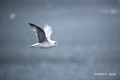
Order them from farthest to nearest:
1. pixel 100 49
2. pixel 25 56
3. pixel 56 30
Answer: pixel 56 30
pixel 100 49
pixel 25 56

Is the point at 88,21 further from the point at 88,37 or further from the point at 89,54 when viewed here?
the point at 89,54

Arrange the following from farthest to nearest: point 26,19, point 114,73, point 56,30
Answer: point 26,19, point 56,30, point 114,73

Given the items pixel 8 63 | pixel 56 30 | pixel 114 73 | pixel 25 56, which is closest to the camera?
pixel 114 73

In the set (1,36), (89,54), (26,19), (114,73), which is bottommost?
(114,73)

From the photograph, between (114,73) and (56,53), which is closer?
(114,73)

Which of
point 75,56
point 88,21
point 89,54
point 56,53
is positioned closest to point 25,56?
point 56,53

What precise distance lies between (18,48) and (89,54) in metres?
4.04

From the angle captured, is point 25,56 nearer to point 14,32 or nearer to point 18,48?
point 18,48

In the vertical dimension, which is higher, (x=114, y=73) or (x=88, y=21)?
(x=88, y=21)

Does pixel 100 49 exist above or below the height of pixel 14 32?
below

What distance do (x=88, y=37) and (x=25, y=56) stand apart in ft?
15.1

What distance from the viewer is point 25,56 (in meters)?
10.3

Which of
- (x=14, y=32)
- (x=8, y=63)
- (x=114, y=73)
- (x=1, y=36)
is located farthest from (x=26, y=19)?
(x=114, y=73)

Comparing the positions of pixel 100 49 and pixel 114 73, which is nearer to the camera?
pixel 114 73
